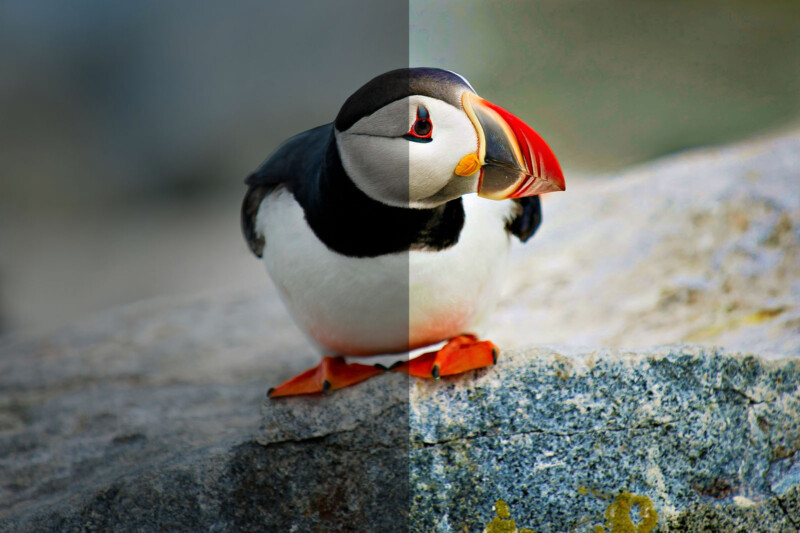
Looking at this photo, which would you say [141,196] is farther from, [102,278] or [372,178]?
[372,178]

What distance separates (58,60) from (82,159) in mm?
1000

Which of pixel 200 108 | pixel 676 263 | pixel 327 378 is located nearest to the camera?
pixel 327 378

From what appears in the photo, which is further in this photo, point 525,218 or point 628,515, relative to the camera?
point 525,218

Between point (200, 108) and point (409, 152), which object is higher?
point (200, 108)

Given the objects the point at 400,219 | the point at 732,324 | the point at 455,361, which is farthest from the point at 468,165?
the point at 732,324

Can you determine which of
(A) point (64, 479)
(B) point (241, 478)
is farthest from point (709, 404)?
(A) point (64, 479)

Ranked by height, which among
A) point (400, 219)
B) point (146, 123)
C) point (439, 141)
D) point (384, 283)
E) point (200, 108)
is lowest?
point (384, 283)

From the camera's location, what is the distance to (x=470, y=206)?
255cm

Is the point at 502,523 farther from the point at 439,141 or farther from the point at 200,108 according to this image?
the point at 200,108

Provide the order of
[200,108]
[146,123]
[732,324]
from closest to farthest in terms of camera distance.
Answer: [732,324] → [146,123] → [200,108]

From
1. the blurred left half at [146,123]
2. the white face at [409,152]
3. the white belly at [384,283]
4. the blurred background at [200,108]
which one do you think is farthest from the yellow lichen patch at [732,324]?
the blurred left half at [146,123]

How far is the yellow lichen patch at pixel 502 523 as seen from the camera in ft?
6.86

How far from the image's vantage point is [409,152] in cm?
212

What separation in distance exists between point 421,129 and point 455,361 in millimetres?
669
